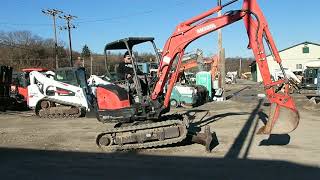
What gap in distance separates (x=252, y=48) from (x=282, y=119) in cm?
185

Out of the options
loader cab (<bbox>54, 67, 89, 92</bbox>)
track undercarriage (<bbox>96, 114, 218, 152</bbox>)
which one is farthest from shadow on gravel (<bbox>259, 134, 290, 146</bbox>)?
loader cab (<bbox>54, 67, 89, 92</bbox>)

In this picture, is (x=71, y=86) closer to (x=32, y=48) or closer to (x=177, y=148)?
(x=177, y=148)

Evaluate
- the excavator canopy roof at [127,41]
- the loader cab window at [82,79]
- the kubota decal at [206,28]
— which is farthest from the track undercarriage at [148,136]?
the loader cab window at [82,79]

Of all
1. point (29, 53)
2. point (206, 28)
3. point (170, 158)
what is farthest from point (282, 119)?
point (29, 53)

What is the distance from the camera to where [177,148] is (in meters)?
11.4

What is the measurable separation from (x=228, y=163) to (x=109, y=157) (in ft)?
8.93

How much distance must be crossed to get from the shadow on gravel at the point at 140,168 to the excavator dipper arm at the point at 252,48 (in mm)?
1353

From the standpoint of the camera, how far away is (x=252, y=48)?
1129cm

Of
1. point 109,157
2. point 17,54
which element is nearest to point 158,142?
point 109,157

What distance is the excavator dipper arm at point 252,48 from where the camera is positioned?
1059 cm

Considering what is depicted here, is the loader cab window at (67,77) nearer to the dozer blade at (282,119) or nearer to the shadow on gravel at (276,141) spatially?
the shadow on gravel at (276,141)

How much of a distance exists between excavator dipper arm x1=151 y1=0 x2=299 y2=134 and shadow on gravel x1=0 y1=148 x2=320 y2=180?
135cm

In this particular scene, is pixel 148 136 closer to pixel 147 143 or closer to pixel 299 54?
pixel 147 143

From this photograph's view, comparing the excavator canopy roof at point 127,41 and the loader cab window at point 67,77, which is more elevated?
the excavator canopy roof at point 127,41
